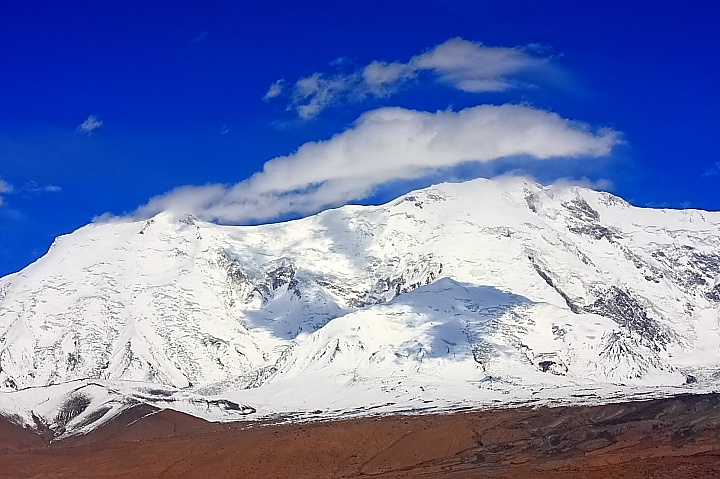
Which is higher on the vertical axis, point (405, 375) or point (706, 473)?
point (405, 375)

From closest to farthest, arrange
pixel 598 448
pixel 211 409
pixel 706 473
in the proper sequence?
pixel 706 473 → pixel 598 448 → pixel 211 409

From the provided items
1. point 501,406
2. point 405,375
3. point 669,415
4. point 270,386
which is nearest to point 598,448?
point 669,415

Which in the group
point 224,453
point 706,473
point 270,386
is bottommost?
point 706,473

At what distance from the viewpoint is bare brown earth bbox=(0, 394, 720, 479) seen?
7775cm

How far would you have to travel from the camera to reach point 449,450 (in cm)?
9306

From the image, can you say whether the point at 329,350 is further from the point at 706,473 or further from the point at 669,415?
the point at 706,473

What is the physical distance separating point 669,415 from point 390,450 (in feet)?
111

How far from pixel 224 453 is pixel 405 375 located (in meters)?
87.5

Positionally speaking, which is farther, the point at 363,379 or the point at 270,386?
the point at 270,386

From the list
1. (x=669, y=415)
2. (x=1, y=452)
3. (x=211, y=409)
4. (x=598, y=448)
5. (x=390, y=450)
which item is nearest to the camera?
(x=598, y=448)

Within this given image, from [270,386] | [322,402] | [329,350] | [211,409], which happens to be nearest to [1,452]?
[211,409]

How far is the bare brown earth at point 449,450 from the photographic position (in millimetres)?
77750

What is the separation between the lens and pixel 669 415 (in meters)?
102

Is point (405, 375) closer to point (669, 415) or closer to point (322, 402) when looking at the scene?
point (322, 402)
